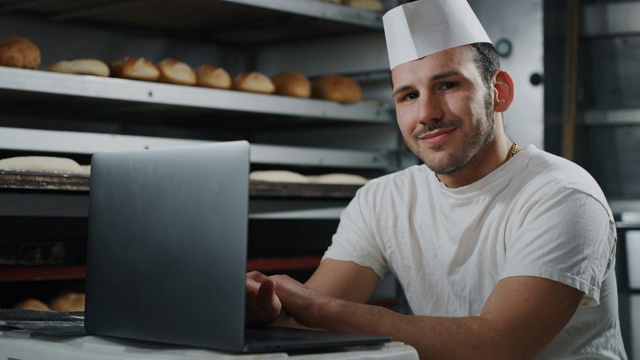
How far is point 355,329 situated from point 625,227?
6.49 ft

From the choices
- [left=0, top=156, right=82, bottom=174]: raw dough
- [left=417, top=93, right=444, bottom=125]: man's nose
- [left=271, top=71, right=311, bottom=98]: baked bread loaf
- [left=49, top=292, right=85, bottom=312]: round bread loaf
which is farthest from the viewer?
[left=271, top=71, right=311, bottom=98]: baked bread loaf

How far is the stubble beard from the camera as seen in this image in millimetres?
1853

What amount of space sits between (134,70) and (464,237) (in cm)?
134

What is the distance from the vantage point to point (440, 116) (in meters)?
1.84

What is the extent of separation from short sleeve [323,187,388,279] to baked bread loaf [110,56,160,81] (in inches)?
39.6

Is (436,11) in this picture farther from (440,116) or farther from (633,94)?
(633,94)

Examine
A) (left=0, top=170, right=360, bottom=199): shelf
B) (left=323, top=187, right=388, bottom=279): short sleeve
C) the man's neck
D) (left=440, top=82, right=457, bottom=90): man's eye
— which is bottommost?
(left=323, top=187, right=388, bottom=279): short sleeve

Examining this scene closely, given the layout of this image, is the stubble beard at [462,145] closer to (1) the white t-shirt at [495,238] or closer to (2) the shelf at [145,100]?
(1) the white t-shirt at [495,238]

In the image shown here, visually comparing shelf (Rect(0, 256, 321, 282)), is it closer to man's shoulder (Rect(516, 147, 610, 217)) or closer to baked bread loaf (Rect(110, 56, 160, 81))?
baked bread loaf (Rect(110, 56, 160, 81))

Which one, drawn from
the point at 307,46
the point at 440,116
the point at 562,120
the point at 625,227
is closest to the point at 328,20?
the point at 307,46

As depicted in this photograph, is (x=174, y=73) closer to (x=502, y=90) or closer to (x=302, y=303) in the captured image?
(x=502, y=90)

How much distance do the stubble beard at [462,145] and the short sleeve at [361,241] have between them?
0.81 ft

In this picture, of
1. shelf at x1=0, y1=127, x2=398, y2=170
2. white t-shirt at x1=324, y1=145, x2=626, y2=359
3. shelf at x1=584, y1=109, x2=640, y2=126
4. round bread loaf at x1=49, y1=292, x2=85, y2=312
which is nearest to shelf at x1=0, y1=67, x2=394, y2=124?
shelf at x1=0, y1=127, x2=398, y2=170

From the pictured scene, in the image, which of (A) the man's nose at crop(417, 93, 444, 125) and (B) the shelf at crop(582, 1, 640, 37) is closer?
(A) the man's nose at crop(417, 93, 444, 125)
